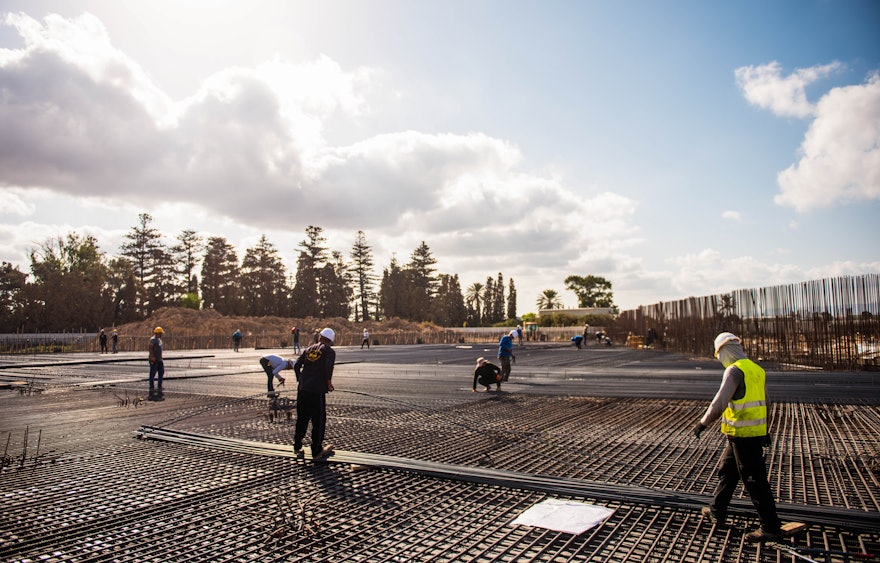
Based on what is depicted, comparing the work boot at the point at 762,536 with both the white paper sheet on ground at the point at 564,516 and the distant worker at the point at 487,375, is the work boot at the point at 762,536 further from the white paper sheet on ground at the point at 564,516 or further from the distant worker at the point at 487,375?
the distant worker at the point at 487,375

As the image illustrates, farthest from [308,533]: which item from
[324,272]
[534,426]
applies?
[324,272]

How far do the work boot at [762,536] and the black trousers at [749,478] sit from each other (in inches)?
1.2

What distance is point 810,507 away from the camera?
14.6ft

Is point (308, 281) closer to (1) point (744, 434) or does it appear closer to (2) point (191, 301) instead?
(2) point (191, 301)

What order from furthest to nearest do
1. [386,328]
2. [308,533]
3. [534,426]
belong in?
[386,328], [534,426], [308,533]

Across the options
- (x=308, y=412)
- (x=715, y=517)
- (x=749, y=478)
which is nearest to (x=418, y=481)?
(x=308, y=412)

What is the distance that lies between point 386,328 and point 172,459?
6033cm

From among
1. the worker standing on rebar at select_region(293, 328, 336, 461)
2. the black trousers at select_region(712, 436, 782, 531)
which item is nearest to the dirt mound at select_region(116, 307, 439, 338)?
the worker standing on rebar at select_region(293, 328, 336, 461)

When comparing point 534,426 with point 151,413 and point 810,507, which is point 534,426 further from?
point 151,413

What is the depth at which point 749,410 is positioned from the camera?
13.6ft

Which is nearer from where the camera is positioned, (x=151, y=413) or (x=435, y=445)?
(x=435, y=445)

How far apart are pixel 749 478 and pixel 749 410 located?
1.56 feet

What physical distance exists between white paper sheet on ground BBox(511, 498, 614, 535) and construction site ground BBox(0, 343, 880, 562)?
0.27 ft

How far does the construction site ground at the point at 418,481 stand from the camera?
156 inches
